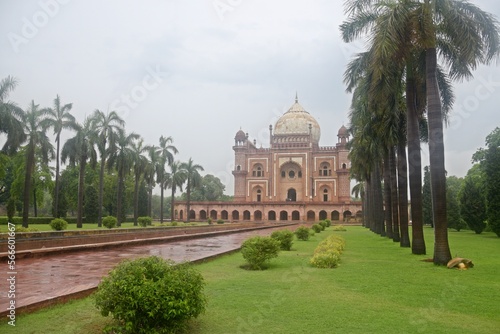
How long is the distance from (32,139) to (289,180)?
4096 cm

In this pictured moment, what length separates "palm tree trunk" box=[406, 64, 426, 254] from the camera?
1258cm

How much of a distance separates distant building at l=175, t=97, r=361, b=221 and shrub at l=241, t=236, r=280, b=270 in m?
45.9

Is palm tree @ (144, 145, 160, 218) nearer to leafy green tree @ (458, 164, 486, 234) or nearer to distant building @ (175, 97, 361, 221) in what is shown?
distant building @ (175, 97, 361, 221)

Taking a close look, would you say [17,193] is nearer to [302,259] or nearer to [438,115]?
[302,259]

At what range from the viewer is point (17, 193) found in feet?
113

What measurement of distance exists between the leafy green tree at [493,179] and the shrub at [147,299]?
2419cm

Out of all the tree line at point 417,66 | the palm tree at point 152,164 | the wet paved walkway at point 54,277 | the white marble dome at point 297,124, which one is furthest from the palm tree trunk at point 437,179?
the white marble dome at point 297,124

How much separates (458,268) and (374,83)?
5.21 metres

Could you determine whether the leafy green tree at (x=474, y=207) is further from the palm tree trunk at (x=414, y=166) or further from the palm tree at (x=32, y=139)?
the palm tree at (x=32, y=139)

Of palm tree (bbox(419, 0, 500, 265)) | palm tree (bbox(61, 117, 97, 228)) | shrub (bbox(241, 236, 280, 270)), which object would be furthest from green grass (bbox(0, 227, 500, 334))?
palm tree (bbox(61, 117, 97, 228))

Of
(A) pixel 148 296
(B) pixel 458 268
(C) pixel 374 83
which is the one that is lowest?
(B) pixel 458 268

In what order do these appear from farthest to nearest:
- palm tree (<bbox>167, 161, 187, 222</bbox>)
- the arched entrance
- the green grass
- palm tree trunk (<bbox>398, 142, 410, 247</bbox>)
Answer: the arched entrance, palm tree (<bbox>167, 161, 187, 222</bbox>), palm tree trunk (<bbox>398, 142, 410, 247</bbox>), the green grass

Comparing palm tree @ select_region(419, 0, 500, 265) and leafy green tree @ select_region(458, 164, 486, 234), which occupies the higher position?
palm tree @ select_region(419, 0, 500, 265)

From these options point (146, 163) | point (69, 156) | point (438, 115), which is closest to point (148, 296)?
point (438, 115)
